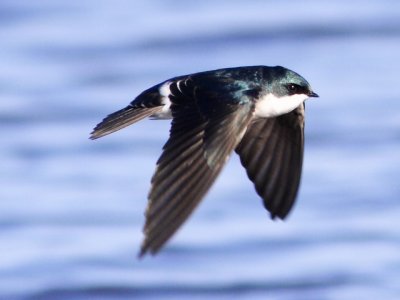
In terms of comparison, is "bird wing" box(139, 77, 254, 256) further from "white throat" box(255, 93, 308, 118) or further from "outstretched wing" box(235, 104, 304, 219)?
"outstretched wing" box(235, 104, 304, 219)

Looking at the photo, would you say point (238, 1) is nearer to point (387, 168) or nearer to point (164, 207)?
point (387, 168)

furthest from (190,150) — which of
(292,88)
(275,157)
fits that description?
(275,157)

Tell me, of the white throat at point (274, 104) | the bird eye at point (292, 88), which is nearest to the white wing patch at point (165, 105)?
the white throat at point (274, 104)

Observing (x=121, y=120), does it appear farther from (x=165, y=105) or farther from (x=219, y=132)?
(x=219, y=132)

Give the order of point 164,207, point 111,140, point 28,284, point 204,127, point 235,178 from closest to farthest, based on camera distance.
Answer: point 164,207 < point 204,127 < point 28,284 < point 235,178 < point 111,140

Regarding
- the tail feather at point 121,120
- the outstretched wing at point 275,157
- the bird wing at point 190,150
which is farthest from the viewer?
the outstretched wing at point 275,157

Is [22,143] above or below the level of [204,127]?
above

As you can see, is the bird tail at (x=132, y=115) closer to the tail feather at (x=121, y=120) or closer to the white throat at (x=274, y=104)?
the tail feather at (x=121, y=120)

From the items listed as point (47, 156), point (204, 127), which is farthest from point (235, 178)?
point (204, 127)
